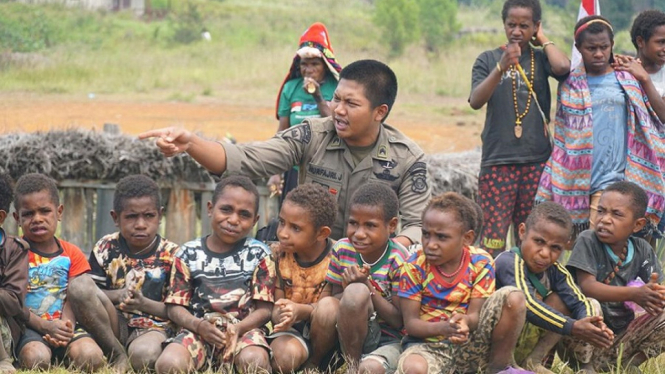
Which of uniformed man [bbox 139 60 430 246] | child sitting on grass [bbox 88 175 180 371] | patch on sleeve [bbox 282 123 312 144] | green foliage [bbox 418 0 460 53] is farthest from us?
green foliage [bbox 418 0 460 53]

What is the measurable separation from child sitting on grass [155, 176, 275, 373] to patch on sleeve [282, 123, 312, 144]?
47 cm

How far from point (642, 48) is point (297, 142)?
251 cm

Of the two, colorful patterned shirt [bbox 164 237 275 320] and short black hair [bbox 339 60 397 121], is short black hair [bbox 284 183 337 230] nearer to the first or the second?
colorful patterned shirt [bbox 164 237 275 320]

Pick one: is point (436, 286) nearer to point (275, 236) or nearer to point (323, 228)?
point (323, 228)

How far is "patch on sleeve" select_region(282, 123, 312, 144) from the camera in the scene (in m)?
5.88

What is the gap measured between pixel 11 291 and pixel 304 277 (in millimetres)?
1520

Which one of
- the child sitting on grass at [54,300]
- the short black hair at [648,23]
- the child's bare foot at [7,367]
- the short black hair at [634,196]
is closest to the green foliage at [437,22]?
the short black hair at [648,23]

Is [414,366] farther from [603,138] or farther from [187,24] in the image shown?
[187,24]

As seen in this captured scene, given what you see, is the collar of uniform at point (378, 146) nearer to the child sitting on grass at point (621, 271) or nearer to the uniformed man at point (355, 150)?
the uniformed man at point (355, 150)

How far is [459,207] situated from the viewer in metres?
5.11

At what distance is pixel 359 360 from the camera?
17.0 feet

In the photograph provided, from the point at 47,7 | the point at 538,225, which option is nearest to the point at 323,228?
the point at 538,225

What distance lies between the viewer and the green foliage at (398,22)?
82.9 ft

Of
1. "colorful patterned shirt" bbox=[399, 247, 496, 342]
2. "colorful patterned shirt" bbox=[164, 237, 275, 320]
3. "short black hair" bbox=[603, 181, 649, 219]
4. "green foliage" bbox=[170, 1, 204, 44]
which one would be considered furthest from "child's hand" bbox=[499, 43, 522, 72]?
"green foliage" bbox=[170, 1, 204, 44]
